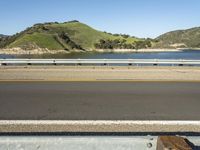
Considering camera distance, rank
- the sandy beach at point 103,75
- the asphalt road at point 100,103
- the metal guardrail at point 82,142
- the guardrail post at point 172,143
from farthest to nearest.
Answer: the sandy beach at point 103,75 < the asphalt road at point 100,103 < the metal guardrail at point 82,142 < the guardrail post at point 172,143

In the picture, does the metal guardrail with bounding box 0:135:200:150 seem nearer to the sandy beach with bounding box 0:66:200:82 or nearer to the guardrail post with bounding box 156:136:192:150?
the guardrail post with bounding box 156:136:192:150

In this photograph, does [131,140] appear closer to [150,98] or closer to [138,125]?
[138,125]

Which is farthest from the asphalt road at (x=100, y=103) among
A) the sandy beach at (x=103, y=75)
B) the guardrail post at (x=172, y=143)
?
the guardrail post at (x=172, y=143)

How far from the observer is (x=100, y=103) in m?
9.71

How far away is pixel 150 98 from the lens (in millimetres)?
10664

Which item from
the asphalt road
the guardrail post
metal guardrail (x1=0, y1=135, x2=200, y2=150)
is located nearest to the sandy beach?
the asphalt road

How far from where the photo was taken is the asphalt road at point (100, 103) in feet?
26.4

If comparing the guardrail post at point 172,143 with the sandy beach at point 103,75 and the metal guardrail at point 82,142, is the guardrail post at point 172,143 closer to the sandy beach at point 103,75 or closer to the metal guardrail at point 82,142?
the metal guardrail at point 82,142

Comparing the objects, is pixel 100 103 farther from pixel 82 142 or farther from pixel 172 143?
pixel 172 143

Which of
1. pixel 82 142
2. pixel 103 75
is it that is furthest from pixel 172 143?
pixel 103 75

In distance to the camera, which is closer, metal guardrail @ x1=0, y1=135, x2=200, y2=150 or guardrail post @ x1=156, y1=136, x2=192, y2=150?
guardrail post @ x1=156, y1=136, x2=192, y2=150

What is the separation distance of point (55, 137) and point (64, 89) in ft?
33.9

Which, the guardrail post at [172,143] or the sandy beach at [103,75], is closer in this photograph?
the guardrail post at [172,143]

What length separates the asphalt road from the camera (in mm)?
8039
